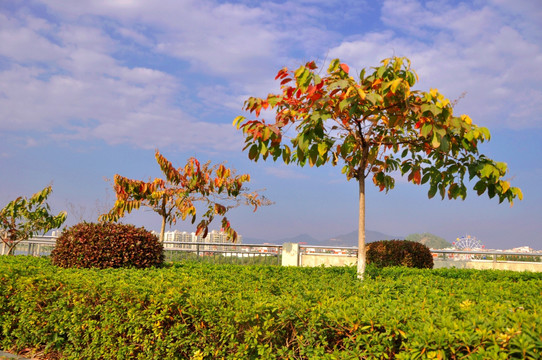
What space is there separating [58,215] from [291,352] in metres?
14.5

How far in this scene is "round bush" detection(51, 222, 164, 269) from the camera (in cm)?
828

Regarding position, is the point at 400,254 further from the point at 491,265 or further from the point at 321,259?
the point at 491,265

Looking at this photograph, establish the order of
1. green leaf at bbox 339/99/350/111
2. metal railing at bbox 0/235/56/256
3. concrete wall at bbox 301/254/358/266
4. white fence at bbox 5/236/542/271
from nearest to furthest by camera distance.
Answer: green leaf at bbox 339/99/350/111 < white fence at bbox 5/236/542/271 < concrete wall at bbox 301/254/358/266 < metal railing at bbox 0/235/56/256

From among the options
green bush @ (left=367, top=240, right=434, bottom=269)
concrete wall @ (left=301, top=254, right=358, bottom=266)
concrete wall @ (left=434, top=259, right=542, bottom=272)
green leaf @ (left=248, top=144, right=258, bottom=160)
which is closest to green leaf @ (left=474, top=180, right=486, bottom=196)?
green leaf @ (left=248, top=144, right=258, bottom=160)

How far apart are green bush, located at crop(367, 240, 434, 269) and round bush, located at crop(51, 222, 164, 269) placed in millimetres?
6704

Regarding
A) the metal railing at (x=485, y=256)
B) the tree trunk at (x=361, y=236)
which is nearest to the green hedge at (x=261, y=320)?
the tree trunk at (x=361, y=236)

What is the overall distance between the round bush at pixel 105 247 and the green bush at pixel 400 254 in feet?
22.0

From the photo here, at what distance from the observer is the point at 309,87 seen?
19.3 feet

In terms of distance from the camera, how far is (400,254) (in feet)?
41.1

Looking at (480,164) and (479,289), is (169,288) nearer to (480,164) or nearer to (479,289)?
(479,289)

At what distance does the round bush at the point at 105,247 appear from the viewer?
8281 mm

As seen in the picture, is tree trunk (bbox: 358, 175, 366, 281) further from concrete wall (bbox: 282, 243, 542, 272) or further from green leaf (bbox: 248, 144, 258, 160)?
concrete wall (bbox: 282, 243, 542, 272)

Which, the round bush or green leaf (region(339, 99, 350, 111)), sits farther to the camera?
the round bush

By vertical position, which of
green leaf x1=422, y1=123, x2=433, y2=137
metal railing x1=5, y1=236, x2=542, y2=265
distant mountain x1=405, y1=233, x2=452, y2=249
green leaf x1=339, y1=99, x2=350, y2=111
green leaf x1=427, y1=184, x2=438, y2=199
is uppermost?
green leaf x1=339, y1=99, x2=350, y2=111
